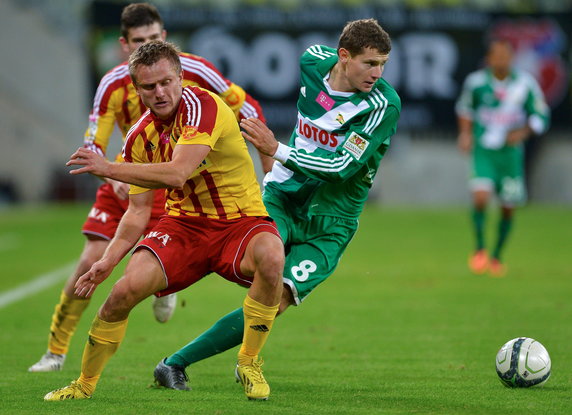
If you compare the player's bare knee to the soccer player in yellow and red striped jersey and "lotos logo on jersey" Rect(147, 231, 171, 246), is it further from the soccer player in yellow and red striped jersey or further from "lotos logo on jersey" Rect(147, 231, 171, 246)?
"lotos logo on jersey" Rect(147, 231, 171, 246)

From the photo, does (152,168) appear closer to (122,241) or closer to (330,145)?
(122,241)

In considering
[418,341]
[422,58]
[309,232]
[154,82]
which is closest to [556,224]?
[422,58]

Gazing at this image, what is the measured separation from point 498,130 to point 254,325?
800 cm

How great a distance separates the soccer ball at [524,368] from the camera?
5934 mm

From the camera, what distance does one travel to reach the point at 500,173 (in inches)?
512

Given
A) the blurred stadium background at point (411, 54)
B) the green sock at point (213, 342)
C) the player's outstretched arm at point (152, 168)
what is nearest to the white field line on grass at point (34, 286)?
the green sock at point (213, 342)

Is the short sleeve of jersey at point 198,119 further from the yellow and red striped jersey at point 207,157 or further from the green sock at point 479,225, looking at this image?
the green sock at point 479,225

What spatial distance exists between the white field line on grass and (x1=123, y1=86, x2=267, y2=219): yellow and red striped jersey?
4848 millimetres

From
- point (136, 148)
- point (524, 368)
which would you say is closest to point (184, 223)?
point (136, 148)

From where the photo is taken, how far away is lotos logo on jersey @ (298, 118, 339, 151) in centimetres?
644

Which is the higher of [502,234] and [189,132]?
[189,132]

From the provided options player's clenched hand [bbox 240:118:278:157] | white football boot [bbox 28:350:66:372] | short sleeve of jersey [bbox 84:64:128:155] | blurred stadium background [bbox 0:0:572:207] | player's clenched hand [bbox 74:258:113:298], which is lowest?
blurred stadium background [bbox 0:0:572:207]

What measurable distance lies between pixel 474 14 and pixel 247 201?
18.9 meters

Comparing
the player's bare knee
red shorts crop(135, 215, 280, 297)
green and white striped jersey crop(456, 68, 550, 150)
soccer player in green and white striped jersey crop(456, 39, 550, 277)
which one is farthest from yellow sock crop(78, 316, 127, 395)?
green and white striped jersey crop(456, 68, 550, 150)
